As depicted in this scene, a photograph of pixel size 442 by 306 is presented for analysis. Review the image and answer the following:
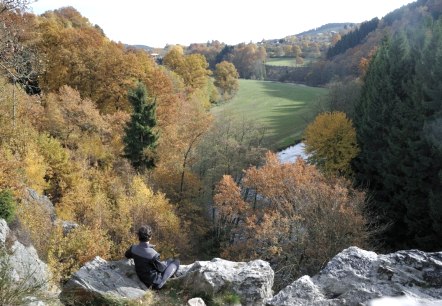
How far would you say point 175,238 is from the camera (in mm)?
27922

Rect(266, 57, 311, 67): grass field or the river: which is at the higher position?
Rect(266, 57, 311, 67): grass field

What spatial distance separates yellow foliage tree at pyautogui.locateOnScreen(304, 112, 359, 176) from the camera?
39438 mm

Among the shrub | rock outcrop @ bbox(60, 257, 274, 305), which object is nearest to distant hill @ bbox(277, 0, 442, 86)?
rock outcrop @ bbox(60, 257, 274, 305)

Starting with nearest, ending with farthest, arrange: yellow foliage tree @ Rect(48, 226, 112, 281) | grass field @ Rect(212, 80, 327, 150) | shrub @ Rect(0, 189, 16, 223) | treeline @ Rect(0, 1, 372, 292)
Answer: shrub @ Rect(0, 189, 16, 223) → yellow foliage tree @ Rect(48, 226, 112, 281) → treeline @ Rect(0, 1, 372, 292) → grass field @ Rect(212, 80, 327, 150)

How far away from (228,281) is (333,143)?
104 ft

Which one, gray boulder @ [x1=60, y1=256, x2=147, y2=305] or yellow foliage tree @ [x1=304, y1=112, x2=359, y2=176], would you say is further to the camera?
yellow foliage tree @ [x1=304, y1=112, x2=359, y2=176]

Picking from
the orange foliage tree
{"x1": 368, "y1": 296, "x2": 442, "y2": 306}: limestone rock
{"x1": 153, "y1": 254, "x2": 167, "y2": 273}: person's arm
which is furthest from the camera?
the orange foliage tree

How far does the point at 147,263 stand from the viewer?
34.4ft

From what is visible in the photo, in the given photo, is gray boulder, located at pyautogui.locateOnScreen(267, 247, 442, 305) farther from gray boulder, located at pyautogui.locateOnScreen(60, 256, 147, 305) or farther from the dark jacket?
gray boulder, located at pyautogui.locateOnScreen(60, 256, 147, 305)

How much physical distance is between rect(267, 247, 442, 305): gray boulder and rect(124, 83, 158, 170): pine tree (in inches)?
950

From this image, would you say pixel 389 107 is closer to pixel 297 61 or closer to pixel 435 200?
pixel 435 200

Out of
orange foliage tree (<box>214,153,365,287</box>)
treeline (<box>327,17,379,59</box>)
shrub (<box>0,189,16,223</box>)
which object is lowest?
orange foliage tree (<box>214,153,365,287</box>)

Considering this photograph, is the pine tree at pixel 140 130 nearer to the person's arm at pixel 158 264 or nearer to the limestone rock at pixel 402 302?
the person's arm at pixel 158 264

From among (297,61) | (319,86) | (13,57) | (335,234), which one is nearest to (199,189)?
(335,234)
